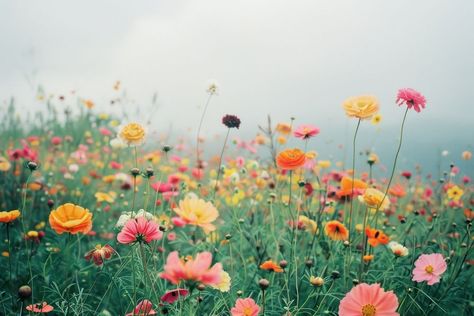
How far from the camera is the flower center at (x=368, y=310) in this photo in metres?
0.89

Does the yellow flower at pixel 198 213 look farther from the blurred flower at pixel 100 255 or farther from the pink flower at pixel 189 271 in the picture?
the pink flower at pixel 189 271

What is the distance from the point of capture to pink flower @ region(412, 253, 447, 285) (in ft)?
3.51

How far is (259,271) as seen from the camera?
151 cm

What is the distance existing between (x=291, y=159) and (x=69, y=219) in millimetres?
717

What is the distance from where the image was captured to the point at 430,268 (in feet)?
3.60

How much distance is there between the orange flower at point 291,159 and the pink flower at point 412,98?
37 centimetres

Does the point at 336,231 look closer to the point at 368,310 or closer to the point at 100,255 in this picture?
the point at 368,310

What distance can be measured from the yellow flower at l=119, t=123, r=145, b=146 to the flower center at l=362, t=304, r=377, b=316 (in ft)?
3.03

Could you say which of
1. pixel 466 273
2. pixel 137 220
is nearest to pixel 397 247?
pixel 466 273

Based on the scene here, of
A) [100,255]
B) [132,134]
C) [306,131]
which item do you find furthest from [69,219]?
[306,131]

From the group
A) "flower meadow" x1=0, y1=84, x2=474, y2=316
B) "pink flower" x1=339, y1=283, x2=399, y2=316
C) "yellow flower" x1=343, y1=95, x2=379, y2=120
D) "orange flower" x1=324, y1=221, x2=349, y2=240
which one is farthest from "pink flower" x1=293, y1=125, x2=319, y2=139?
"pink flower" x1=339, y1=283, x2=399, y2=316

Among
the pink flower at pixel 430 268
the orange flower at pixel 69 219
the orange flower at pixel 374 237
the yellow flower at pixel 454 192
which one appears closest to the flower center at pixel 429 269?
the pink flower at pixel 430 268

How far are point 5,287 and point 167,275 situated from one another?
1.24m

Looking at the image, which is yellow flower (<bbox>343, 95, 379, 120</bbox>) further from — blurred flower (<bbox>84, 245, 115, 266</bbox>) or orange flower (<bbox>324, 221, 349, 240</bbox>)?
blurred flower (<bbox>84, 245, 115, 266</bbox>)
